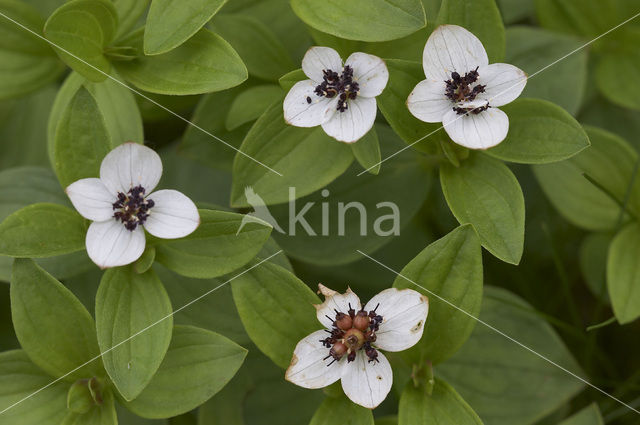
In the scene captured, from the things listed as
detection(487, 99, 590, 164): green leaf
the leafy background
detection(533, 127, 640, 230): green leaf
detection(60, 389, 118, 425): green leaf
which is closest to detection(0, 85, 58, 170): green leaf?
the leafy background

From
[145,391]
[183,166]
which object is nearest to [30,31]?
[183,166]

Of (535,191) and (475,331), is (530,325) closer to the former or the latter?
(475,331)

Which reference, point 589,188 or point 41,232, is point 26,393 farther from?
point 589,188

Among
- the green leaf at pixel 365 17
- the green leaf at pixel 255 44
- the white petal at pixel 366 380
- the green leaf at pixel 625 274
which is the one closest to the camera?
the white petal at pixel 366 380

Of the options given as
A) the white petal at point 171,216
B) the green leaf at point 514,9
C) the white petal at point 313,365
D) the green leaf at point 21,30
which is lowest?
the white petal at point 313,365

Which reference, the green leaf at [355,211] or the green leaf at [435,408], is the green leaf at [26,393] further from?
the green leaf at [435,408]

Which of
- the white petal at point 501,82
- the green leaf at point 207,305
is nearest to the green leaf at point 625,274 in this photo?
the white petal at point 501,82
